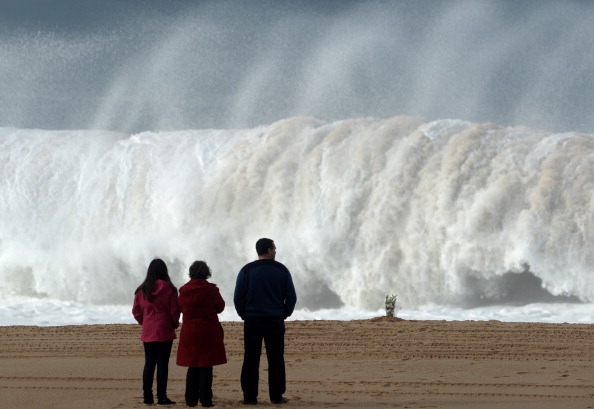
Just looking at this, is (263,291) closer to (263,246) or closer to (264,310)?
(264,310)

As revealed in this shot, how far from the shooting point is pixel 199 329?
8.17 metres

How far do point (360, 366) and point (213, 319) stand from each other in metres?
2.94

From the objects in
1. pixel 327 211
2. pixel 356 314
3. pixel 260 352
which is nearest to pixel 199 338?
pixel 260 352

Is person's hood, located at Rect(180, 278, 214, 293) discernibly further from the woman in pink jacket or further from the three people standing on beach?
the woman in pink jacket

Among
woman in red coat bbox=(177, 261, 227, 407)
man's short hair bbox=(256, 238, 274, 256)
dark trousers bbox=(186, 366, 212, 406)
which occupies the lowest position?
dark trousers bbox=(186, 366, 212, 406)

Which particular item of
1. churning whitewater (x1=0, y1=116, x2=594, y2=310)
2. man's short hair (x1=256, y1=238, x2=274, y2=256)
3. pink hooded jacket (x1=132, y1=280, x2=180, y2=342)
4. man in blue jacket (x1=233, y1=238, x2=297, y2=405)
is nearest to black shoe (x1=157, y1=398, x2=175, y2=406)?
pink hooded jacket (x1=132, y1=280, x2=180, y2=342)

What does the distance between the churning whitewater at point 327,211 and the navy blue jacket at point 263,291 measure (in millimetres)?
12844

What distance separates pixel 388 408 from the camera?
26.2 feet

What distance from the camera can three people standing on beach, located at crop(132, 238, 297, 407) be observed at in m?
8.17

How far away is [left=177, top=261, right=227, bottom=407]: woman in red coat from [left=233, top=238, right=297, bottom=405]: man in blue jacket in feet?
0.79

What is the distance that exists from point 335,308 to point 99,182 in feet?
33.3

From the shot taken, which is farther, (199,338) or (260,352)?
(260,352)

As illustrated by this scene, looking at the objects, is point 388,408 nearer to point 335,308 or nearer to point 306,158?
point 335,308

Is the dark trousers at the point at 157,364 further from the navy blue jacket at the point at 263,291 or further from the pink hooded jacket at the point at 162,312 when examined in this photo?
the navy blue jacket at the point at 263,291
